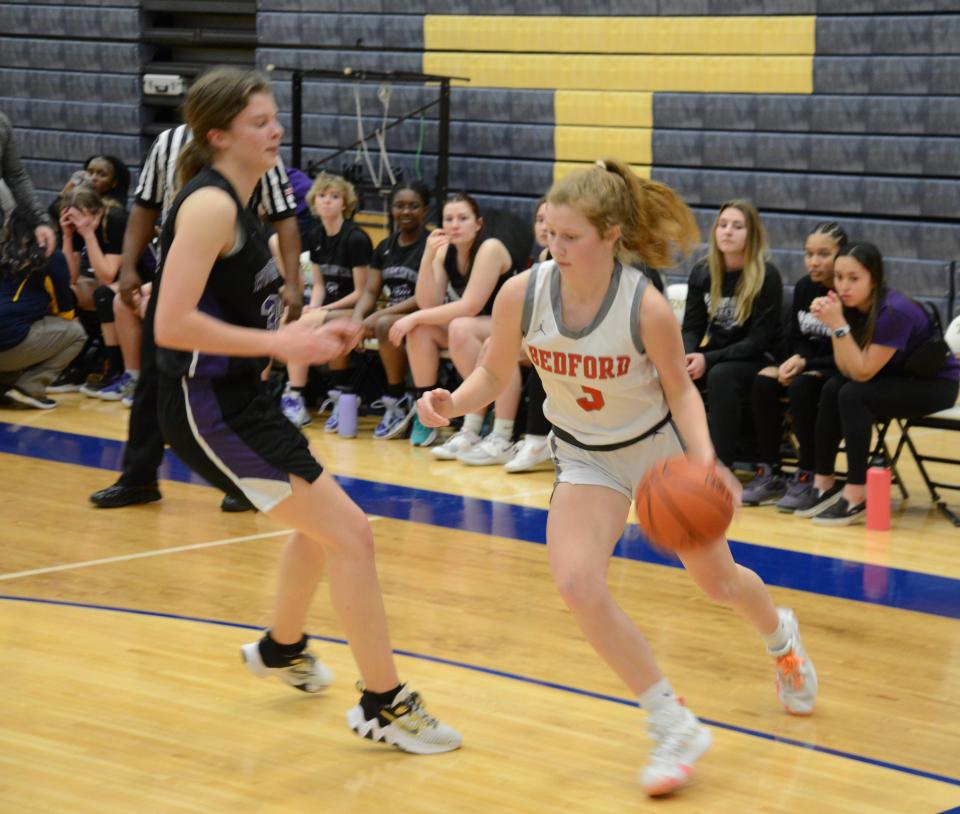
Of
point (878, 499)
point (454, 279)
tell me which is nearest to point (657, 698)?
point (878, 499)

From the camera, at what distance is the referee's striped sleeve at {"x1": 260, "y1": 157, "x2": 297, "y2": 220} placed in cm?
603

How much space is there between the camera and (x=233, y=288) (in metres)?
3.38

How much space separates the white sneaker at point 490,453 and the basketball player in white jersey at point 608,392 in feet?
12.2

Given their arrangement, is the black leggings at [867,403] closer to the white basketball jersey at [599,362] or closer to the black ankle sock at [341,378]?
the white basketball jersey at [599,362]

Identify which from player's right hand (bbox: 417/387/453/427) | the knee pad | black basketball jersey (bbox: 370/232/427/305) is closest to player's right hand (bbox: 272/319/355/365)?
player's right hand (bbox: 417/387/453/427)

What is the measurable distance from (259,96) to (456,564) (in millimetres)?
2429

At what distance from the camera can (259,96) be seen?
11.1 ft

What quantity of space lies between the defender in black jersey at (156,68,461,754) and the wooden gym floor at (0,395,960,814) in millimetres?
227

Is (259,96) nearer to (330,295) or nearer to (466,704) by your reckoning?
(466,704)

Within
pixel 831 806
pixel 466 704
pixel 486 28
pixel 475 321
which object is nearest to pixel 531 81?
pixel 486 28

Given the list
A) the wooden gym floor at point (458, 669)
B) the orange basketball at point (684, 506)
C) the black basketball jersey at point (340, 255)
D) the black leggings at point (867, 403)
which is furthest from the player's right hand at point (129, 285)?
the orange basketball at point (684, 506)

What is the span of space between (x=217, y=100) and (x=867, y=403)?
3605 mm

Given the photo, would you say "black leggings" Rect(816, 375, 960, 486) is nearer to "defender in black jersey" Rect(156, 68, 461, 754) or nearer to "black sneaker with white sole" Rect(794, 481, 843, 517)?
"black sneaker with white sole" Rect(794, 481, 843, 517)

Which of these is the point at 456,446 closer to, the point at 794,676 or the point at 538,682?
the point at 538,682
